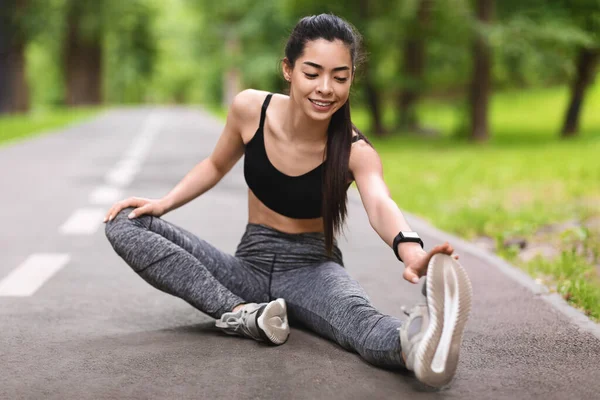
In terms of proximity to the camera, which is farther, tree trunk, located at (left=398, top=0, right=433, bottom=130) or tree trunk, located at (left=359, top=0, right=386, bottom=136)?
tree trunk, located at (left=359, top=0, right=386, bottom=136)

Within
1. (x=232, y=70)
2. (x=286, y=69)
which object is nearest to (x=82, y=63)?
(x=232, y=70)

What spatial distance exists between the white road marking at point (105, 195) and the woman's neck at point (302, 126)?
16.9 ft

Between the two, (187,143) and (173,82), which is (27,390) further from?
(173,82)

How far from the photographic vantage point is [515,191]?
31.7 ft

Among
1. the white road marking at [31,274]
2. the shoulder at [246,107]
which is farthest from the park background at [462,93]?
the white road marking at [31,274]

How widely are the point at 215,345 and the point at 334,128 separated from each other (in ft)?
3.41

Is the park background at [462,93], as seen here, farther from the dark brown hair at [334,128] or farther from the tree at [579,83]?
the dark brown hair at [334,128]

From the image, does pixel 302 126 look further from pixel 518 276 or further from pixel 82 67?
pixel 82 67

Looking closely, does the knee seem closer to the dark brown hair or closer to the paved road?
the paved road

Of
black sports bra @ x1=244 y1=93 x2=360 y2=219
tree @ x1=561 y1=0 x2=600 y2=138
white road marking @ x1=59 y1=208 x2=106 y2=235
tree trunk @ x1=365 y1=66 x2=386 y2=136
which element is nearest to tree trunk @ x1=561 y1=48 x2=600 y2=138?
tree @ x1=561 y1=0 x2=600 y2=138

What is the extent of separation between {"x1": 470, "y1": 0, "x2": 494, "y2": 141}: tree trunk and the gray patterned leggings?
601 inches

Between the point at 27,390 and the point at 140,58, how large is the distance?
5057 cm

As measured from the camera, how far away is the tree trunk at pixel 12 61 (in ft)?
94.5

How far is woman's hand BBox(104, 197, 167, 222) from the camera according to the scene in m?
3.86
